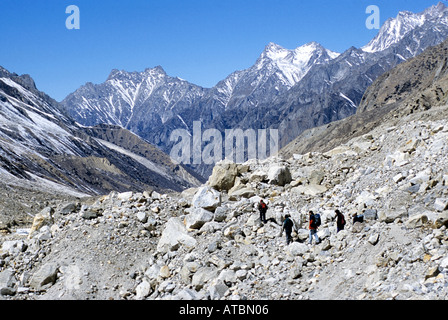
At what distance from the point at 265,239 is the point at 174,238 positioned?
3.61m

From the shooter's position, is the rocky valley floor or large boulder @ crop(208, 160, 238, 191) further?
large boulder @ crop(208, 160, 238, 191)

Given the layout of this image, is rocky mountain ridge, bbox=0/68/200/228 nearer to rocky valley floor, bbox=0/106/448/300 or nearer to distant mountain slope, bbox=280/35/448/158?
rocky valley floor, bbox=0/106/448/300

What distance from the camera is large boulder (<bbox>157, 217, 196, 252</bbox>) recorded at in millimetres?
15602

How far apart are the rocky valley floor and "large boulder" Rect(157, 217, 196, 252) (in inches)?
1.9

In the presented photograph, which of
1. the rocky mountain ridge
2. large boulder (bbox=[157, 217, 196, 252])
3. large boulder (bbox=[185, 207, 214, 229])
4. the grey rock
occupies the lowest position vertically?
the grey rock

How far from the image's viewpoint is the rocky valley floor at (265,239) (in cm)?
1134

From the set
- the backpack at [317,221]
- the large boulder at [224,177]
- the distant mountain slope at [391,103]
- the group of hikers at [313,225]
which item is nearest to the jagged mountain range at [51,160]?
the large boulder at [224,177]

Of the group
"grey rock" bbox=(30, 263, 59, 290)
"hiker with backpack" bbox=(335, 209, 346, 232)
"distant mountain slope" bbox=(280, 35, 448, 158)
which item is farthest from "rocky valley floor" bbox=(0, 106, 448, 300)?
"distant mountain slope" bbox=(280, 35, 448, 158)

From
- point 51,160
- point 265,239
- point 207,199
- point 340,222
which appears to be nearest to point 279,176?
point 207,199

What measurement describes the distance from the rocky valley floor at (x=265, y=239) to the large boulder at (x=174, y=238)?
5 centimetres

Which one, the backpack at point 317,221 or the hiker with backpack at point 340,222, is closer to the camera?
the hiker with backpack at point 340,222

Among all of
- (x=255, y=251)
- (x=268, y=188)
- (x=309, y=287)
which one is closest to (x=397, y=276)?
(x=309, y=287)

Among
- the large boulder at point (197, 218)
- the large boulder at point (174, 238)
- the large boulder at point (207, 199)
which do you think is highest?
the large boulder at point (207, 199)

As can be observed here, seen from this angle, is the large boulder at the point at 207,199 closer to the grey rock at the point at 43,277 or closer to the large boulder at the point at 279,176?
the large boulder at the point at 279,176
